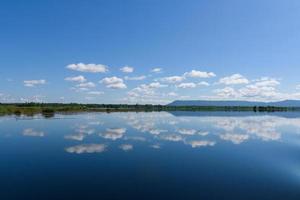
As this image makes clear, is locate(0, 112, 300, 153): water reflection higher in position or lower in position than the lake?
higher

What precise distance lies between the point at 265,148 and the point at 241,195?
13460 millimetres

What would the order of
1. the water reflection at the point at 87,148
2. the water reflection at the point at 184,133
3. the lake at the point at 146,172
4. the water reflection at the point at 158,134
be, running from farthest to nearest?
the water reflection at the point at 184,133
the water reflection at the point at 158,134
the water reflection at the point at 87,148
the lake at the point at 146,172

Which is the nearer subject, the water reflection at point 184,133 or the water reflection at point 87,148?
the water reflection at point 87,148

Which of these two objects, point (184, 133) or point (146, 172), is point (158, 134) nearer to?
point (184, 133)

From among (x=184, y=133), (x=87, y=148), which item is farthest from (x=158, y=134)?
(x=87, y=148)

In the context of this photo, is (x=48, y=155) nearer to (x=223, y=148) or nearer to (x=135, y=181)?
(x=135, y=181)

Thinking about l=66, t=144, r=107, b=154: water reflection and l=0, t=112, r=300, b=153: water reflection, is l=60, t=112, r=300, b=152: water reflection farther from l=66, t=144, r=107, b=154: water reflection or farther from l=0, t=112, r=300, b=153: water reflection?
l=66, t=144, r=107, b=154: water reflection

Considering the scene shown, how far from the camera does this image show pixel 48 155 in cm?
1864

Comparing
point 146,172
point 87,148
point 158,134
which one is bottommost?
point 146,172

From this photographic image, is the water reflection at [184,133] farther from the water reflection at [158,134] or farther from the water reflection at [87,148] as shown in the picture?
the water reflection at [87,148]

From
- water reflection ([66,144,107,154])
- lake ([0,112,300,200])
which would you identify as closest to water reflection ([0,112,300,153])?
water reflection ([66,144,107,154])

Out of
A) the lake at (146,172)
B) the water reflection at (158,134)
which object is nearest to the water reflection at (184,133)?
the water reflection at (158,134)

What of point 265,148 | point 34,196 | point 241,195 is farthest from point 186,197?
point 265,148

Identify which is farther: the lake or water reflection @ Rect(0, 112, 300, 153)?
water reflection @ Rect(0, 112, 300, 153)
